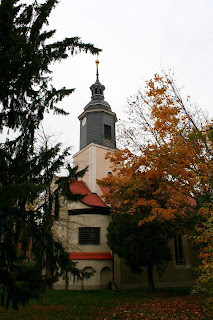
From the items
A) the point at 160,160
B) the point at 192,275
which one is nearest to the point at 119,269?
the point at 192,275

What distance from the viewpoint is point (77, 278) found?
766 cm

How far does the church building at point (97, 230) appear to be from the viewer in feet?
63.3

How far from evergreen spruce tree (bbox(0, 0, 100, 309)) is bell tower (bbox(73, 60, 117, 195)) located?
16744 millimetres

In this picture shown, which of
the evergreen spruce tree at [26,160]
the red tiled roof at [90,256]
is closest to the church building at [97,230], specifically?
the red tiled roof at [90,256]

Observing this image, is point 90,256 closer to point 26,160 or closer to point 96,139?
point 96,139

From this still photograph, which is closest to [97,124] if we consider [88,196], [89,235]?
[88,196]

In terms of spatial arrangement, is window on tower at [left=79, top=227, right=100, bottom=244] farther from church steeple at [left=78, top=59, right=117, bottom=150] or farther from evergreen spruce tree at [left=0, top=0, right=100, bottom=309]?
evergreen spruce tree at [left=0, top=0, right=100, bottom=309]

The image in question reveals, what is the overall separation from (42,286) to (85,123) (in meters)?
20.4

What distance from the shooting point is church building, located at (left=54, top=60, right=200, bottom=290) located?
19297 mm

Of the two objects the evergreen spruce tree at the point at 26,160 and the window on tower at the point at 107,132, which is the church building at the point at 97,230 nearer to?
the window on tower at the point at 107,132

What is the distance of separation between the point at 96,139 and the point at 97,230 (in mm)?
8302

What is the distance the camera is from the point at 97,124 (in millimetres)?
25125

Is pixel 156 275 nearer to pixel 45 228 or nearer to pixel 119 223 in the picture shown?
pixel 119 223

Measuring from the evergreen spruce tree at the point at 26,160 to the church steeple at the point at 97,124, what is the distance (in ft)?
56.6
